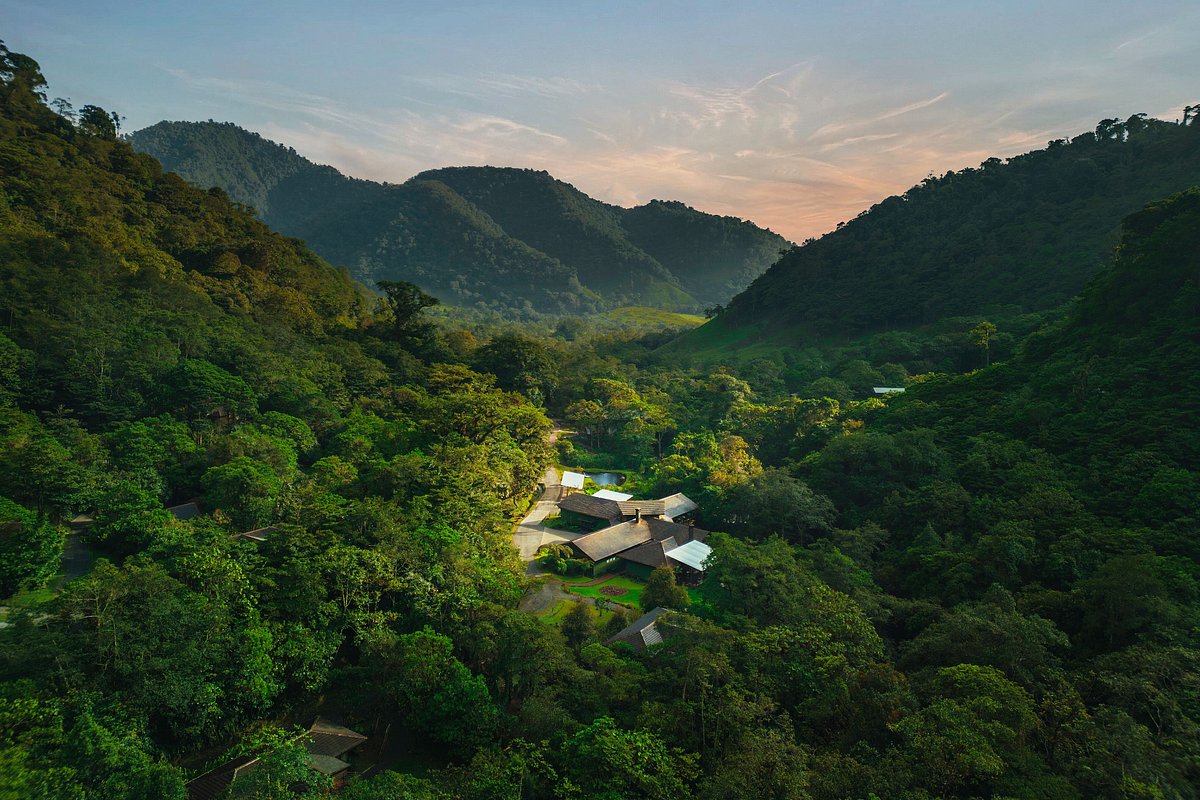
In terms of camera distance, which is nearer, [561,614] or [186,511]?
[561,614]

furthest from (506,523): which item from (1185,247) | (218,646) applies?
(1185,247)

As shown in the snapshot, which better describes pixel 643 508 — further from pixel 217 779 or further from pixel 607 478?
pixel 217 779

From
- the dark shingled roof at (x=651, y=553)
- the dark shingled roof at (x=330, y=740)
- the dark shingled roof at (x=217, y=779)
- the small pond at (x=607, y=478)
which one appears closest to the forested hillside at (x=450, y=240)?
the small pond at (x=607, y=478)

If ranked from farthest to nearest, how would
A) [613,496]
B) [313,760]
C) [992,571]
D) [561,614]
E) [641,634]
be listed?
[613,496], [561,614], [641,634], [992,571], [313,760]

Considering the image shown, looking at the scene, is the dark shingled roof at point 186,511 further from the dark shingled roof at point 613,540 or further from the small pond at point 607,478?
the small pond at point 607,478

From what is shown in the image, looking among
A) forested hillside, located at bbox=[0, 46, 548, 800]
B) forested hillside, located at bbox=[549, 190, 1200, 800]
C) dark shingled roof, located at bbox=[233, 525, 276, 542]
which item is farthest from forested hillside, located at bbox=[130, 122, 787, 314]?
dark shingled roof, located at bbox=[233, 525, 276, 542]

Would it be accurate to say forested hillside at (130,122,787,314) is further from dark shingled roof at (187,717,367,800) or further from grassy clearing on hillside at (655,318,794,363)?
dark shingled roof at (187,717,367,800)

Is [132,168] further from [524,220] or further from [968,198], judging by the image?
[524,220]

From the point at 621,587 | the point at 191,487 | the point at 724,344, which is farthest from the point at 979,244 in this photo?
the point at 191,487
